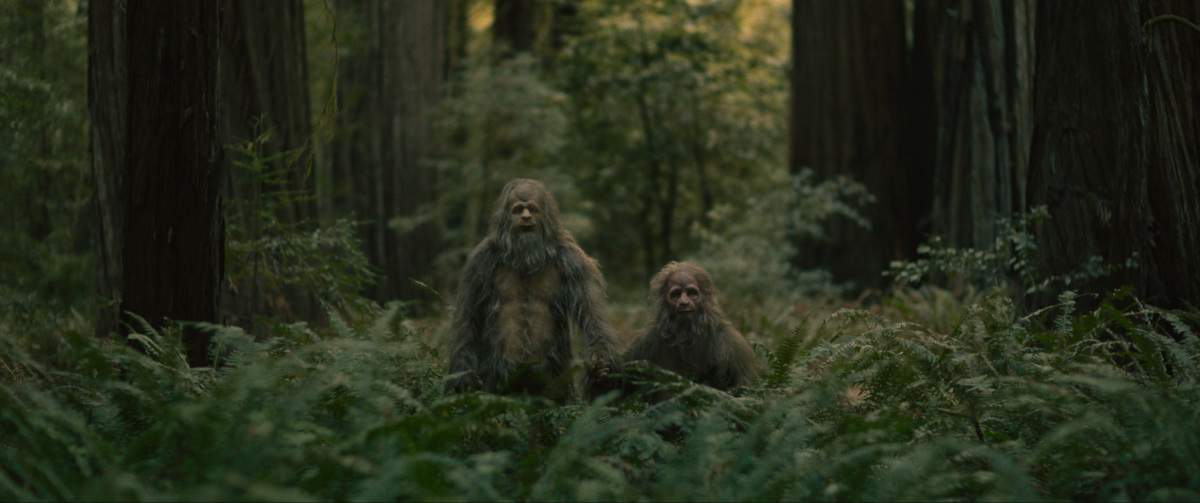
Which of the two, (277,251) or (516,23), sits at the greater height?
(516,23)

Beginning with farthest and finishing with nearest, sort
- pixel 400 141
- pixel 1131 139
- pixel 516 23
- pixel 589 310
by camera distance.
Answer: pixel 516 23 < pixel 400 141 < pixel 1131 139 < pixel 589 310

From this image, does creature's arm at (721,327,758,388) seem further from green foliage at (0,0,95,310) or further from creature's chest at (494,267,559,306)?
green foliage at (0,0,95,310)

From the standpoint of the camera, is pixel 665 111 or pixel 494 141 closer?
pixel 494 141

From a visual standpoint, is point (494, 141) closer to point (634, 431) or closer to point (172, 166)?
point (172, 166)

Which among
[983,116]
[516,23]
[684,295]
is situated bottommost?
[684,295]

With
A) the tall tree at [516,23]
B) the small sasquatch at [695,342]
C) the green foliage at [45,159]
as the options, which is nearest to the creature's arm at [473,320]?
the small sasquatch at [695,342]

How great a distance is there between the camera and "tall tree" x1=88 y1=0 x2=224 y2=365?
405 cm

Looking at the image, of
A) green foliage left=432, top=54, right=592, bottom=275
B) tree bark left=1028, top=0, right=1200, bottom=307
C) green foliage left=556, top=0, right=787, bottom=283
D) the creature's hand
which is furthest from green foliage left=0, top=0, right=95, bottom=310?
green foliage left=556, top=0, right=787, bottom=283

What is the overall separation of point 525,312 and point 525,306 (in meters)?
0.03

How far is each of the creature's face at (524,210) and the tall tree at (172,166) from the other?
162 centimetres

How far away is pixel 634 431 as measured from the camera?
10.7 feet


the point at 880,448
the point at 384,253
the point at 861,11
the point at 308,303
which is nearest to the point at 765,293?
the point at 861,11

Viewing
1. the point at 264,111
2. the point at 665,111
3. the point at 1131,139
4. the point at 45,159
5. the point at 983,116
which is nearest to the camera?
the point at 1131,139

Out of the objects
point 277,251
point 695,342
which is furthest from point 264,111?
point 695,342
